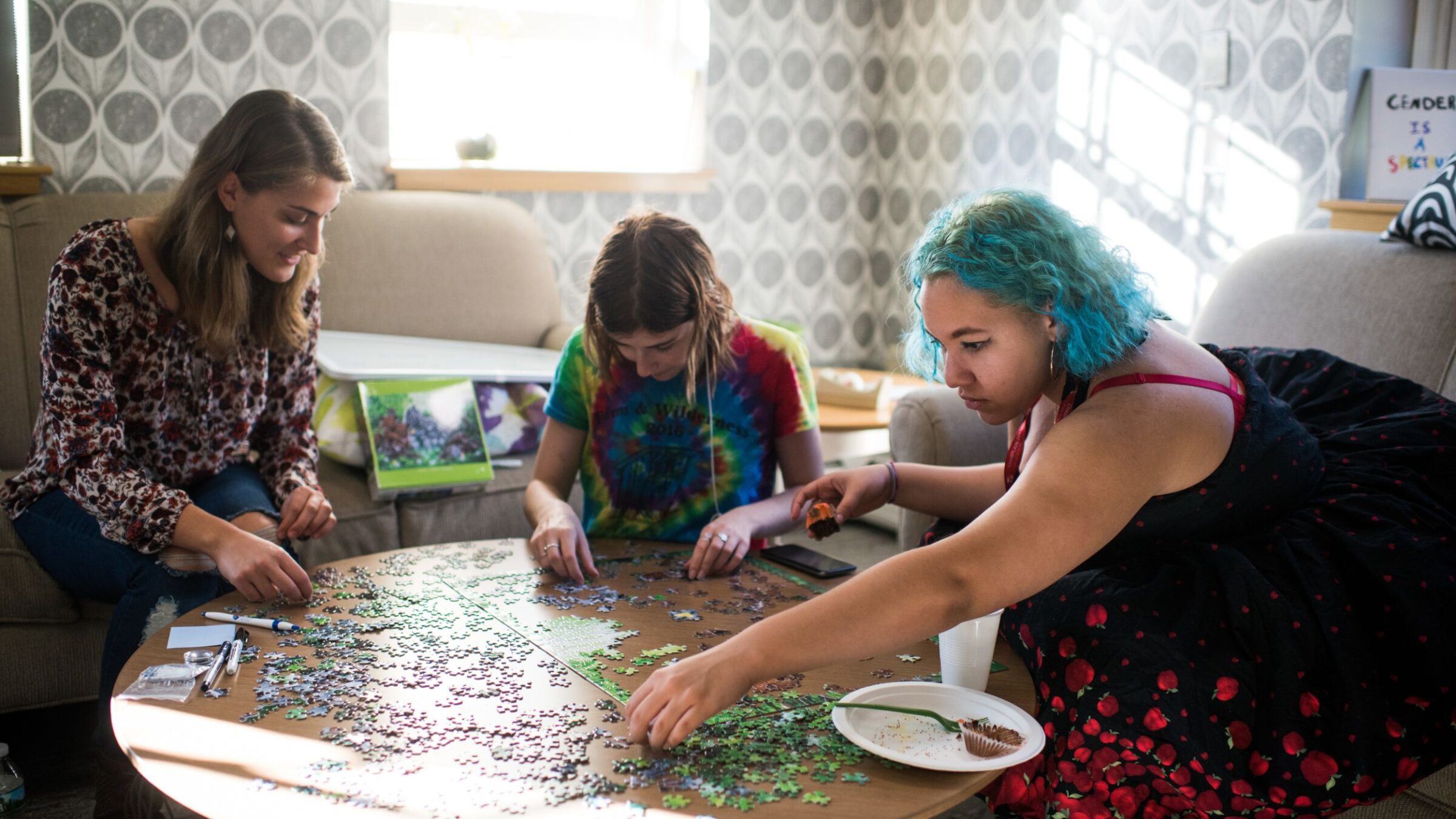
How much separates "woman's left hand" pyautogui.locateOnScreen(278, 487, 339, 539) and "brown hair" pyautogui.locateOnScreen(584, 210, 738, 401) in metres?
0.59

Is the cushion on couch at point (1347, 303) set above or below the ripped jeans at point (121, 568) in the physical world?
above

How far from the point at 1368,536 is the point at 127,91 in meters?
3.40

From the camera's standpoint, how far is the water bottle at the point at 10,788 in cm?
210

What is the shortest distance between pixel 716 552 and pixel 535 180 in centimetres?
249

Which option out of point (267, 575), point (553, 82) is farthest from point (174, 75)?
point (267, 575)

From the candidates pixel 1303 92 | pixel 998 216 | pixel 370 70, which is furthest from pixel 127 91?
pixel 1303 92

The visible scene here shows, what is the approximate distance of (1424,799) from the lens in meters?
1.80

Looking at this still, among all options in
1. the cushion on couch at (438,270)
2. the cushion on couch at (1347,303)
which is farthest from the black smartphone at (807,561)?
the cushion on couch at (438,270)

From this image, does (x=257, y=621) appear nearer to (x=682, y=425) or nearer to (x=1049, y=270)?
(x=682, y=425)

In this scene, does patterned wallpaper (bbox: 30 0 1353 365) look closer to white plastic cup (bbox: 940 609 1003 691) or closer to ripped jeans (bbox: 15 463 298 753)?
ripped jeans (bbox: 15 463 298 753)

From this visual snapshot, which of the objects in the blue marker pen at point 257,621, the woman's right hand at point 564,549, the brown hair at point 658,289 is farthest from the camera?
the brown hair at point 658,289

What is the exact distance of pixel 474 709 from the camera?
1378mm

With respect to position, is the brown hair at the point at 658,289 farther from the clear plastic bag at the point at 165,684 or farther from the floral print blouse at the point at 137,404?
the clear plastic bag at the point at 165,684

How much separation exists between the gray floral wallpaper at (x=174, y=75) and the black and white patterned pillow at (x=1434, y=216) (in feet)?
9.70
